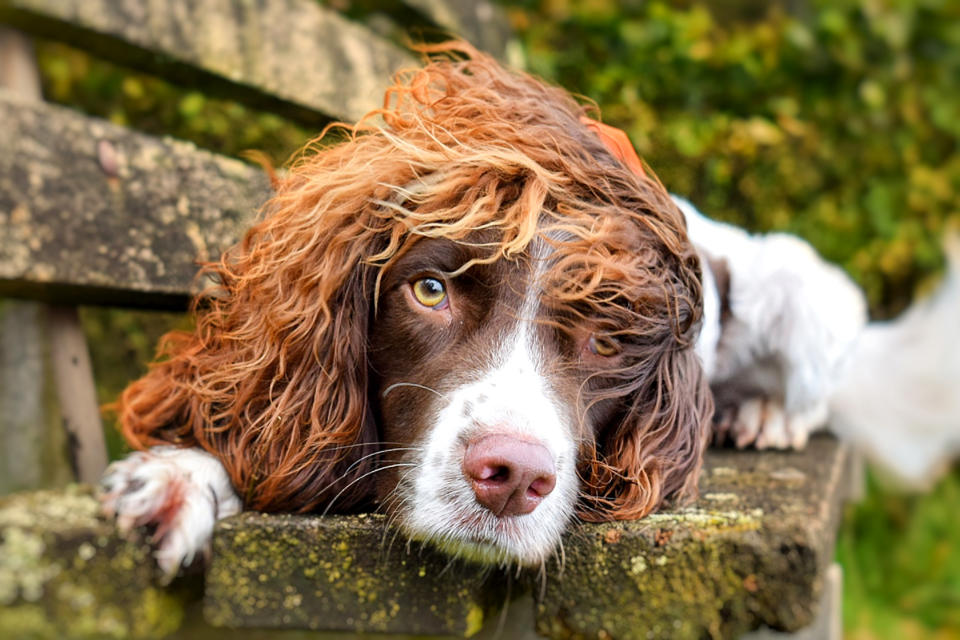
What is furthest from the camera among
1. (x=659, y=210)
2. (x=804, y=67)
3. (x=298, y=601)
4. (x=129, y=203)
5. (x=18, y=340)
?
(x=804, y=67)

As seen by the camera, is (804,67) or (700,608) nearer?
(700,608)

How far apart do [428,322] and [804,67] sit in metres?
3.87

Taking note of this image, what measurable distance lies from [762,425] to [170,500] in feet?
6.82

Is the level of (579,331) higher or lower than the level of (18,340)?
higher

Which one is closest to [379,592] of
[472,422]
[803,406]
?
[472,422]

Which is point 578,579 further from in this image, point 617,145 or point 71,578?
point 617,145

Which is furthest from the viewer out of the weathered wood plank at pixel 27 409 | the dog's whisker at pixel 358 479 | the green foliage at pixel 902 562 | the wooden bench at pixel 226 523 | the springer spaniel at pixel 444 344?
the green foliage at pixel 902 562

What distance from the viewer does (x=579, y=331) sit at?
209 cm

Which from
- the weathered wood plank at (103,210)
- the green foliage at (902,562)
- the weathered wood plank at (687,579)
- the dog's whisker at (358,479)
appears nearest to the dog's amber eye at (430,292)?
the dog's whisker at (358,479)

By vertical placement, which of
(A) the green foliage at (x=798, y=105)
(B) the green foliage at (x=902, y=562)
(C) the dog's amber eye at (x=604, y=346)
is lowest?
(B) the green foliage at (x=902, y=562)

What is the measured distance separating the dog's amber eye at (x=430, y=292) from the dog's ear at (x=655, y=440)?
51 cm

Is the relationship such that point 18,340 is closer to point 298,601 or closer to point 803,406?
point 298,601

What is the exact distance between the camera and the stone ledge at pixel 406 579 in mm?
1692

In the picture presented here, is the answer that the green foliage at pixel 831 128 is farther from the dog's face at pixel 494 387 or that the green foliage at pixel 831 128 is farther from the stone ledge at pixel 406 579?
the stone ledge at pixel 406 579
